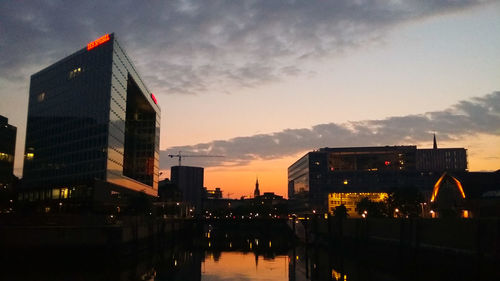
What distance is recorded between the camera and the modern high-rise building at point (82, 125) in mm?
121688

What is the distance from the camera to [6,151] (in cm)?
17350

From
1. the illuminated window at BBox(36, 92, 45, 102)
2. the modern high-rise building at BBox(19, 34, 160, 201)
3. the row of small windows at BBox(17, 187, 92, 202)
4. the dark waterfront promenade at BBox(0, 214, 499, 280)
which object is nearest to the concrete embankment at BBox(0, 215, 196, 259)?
the dark waterfront promenade at BBox(0, 214, 499, 280)

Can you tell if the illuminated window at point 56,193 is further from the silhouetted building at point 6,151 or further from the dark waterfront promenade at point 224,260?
the silhouetted building at point 6,151

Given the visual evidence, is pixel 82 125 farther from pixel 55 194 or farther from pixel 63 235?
pixel 63 235

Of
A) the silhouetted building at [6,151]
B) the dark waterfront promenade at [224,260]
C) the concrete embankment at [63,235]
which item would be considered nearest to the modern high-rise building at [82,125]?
the silhouetted building at [6,151]

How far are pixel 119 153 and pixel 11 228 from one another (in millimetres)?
59471

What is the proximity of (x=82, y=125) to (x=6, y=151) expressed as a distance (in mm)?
63012

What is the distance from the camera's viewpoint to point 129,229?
84.9 metres

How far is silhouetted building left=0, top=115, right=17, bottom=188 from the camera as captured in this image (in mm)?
168875

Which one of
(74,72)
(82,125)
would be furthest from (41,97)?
(82,125)

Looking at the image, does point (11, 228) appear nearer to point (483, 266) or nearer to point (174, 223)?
point (483, 266)

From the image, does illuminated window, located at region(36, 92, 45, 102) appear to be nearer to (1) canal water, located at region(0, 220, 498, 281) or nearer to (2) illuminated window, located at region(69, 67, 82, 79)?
(2) illuminated window, located at region(69, 67, 82, 79)

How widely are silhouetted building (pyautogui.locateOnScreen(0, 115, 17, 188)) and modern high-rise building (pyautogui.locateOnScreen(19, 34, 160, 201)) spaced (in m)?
→ 28.8

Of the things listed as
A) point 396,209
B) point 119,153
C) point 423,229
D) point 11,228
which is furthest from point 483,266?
point 119,153
